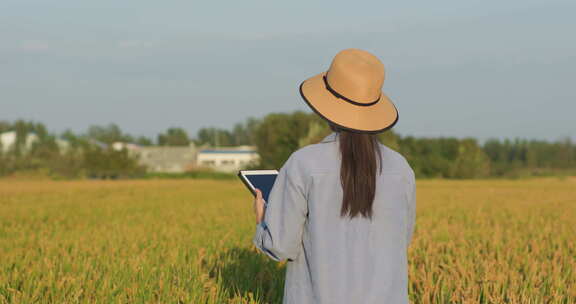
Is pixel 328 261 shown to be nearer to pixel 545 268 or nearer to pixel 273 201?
pixel 273 201

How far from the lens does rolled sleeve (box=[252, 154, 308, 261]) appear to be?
7.41 feet

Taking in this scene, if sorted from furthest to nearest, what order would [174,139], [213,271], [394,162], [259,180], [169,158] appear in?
[174,139], [169,158], [213,271], [259,180], [394,162]

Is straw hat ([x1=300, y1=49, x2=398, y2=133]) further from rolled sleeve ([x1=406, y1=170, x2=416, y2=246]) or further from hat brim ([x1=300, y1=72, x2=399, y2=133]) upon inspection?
rolled sleeve ([x1=406, y1=170, x2=416, y2=246])

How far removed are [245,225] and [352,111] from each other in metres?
9.13

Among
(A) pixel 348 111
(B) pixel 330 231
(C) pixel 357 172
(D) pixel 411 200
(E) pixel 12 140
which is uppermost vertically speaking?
(E) pixel 12 140

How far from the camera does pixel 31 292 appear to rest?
480 cm

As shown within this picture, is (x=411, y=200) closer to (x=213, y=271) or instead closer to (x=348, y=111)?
(x=348, y=111)

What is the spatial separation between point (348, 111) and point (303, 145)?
132 ft

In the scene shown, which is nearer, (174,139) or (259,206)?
(259,206)

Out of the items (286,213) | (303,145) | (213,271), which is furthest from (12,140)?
(286,213)

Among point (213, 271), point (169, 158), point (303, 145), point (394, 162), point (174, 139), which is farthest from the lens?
point (174, 139)

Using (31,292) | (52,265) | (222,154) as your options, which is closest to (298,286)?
(31,292)

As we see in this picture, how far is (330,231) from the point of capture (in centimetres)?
232

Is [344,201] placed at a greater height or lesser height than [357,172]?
lesser
